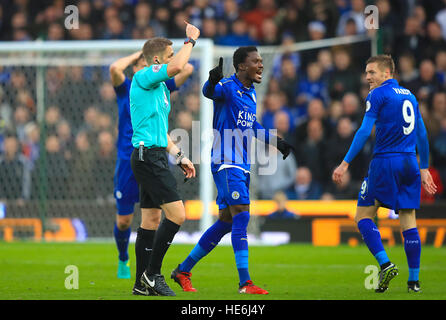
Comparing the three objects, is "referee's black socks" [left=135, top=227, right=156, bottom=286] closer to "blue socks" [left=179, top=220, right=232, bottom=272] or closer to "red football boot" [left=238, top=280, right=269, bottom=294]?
"blue socks" [left=179, top=220, right=232, bottom=272]

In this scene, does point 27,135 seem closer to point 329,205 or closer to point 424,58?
point 329,205

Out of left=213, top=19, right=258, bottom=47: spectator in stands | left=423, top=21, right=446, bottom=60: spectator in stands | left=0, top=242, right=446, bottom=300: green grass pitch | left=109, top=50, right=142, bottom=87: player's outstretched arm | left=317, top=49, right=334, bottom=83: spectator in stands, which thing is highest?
left=213, top=19, right=258, bottom=47: spectator in stands

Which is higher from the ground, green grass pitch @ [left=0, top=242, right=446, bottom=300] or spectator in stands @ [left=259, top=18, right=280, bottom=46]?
spectator in stands @ [left=259, top=18, right=280, bottom=46]

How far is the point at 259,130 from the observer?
751 cm

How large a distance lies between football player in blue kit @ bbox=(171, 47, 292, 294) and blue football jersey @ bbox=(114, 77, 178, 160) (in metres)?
1.59

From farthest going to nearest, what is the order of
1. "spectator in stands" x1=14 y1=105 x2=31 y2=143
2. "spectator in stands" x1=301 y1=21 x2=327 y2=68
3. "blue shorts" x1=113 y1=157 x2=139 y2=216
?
"spectator in stands" x1=301 y1=21 x2=327 y2=68
"spectator in stands" x1=14 y1=105 x2=31 y2=143
"blue shorts" x1=113 y1=157 x2=139 y2=216

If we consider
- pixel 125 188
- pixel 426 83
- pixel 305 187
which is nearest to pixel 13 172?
pixel 305 187

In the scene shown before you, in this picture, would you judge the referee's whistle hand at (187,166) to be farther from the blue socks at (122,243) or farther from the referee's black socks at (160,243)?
the blue socks at (122,243)

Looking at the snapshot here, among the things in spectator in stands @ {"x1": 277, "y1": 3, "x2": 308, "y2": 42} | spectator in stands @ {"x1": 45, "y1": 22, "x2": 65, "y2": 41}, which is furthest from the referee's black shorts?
spectator in stands @ {"x1": 45, "y1": 22, "x2": 65, "y2": 41}

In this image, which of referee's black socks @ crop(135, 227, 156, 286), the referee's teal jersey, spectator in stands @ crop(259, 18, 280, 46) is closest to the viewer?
the referee's teal jersey

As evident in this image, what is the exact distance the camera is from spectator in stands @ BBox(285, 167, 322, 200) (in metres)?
14.7

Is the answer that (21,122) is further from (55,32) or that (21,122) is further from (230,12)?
(230,12)

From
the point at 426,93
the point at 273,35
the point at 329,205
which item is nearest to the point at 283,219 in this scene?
the point at 329,205

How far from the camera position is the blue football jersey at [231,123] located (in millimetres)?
7184
